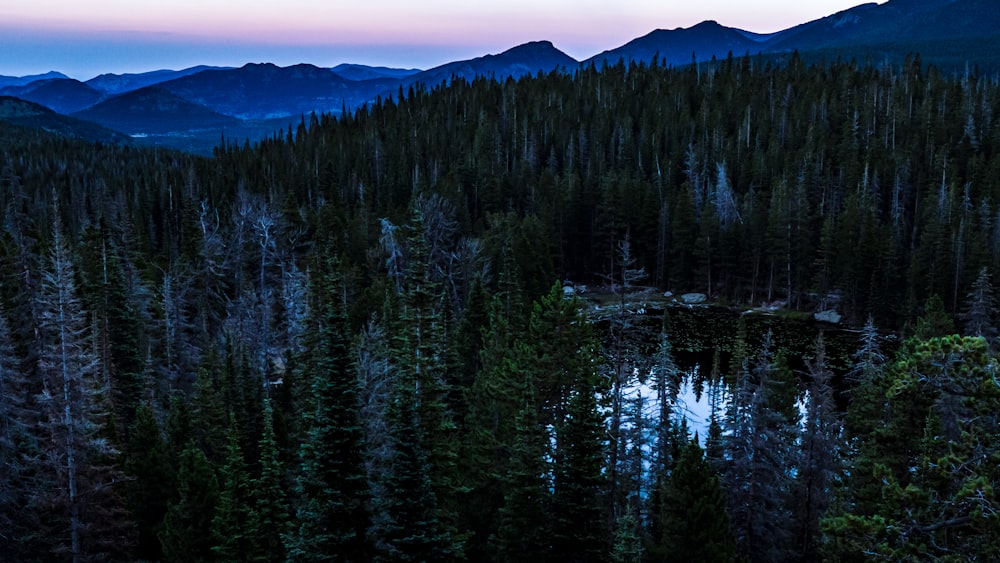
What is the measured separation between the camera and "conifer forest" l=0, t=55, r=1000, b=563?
18938mm

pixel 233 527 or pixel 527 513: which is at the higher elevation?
pixel 527 513

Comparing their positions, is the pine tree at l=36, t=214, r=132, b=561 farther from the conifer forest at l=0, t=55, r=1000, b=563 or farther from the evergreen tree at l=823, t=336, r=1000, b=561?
the evergreen tree at l=823, t=336, r=1000, b=561

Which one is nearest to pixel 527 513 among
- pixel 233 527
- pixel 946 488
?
pixel 233 527

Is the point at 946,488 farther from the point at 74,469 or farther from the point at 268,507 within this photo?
the point at 74,469

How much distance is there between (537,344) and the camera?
36.2 m

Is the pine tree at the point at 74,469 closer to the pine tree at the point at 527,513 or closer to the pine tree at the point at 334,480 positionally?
the pine tree at the point at 334,480

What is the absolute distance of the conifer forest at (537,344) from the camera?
746 inches

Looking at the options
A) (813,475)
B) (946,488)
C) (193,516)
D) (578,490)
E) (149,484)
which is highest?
(946,488)

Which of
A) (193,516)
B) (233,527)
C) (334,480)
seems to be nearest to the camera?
(334,480)

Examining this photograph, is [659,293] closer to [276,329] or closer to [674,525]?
[276,329]

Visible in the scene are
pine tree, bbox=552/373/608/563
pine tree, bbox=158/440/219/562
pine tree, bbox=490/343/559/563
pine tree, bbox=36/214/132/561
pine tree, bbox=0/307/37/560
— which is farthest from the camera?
pine tree, bbox=158/440/219/562

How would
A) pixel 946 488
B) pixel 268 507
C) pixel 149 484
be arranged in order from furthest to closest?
pixel 149 484 < pixel 268 507 < pixel 946 488

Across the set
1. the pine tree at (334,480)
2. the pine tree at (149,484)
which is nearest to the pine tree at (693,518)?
the pine tree at (334,480)

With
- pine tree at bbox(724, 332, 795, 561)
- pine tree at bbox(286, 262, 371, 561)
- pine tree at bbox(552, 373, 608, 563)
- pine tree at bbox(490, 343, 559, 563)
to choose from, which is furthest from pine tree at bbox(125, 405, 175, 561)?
pine tree at bbox(724, 332, 795, 561)
